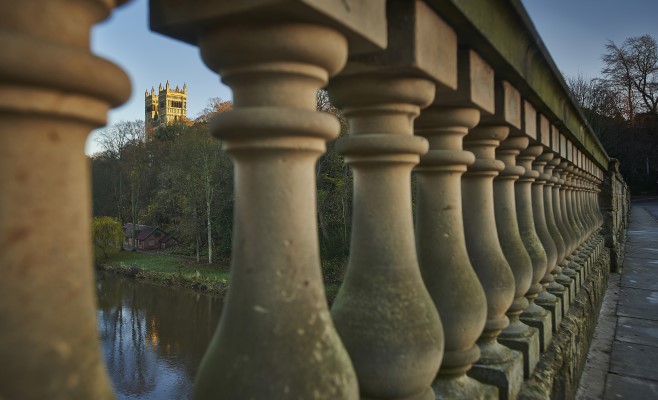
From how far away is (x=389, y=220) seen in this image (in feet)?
4.98

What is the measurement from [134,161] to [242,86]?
132ft

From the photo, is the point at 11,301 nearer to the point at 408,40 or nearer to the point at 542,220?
the point at 408,40

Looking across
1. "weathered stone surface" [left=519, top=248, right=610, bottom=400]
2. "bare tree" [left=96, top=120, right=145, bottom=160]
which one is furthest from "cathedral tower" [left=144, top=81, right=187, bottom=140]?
"weathered stone surface" [left=519, top=248, right=610, bottom=400]

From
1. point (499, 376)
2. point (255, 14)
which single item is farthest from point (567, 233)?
point (255, 14)

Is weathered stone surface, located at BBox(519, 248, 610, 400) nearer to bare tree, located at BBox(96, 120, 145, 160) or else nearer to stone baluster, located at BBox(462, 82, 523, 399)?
stone baluster, located at BBox(462, 82, 523, 399)

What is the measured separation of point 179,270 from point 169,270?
1.13 meters

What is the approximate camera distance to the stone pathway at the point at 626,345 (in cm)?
388

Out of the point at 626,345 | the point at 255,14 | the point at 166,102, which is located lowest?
the point at 626,345

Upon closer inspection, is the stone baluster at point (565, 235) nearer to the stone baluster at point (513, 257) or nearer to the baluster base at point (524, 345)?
the stone baluster at point (513, 257)

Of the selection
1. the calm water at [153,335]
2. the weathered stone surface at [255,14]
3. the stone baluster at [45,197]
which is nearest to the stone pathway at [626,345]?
the weathered stone surface at [255,14]

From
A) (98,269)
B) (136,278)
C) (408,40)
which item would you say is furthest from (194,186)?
(408,40)

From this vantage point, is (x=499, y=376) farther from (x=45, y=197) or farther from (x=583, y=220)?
(x=583, y=220)

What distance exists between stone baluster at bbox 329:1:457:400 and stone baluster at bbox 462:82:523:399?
751 millimetres

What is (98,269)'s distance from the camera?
3409cm
